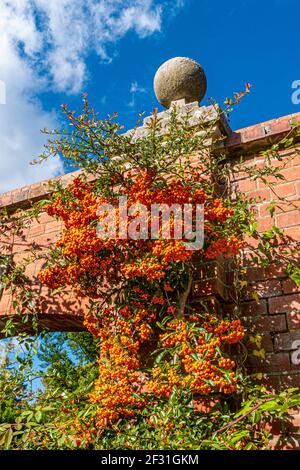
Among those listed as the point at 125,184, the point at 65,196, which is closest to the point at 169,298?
the point at 125,184

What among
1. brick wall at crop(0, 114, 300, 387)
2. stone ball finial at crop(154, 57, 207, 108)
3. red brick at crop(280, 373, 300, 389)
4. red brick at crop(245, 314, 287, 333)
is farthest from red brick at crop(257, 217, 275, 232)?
stone ball finial at crop(154, 57, 207, 108)

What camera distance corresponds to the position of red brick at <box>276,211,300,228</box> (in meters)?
2.89

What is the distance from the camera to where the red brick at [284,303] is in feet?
8.80

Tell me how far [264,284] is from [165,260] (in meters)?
0.74

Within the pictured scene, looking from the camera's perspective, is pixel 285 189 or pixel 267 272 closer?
pixel 267 272

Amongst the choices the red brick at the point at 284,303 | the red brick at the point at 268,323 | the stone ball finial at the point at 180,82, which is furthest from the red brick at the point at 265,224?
the stone ball finial at the point at 180,82

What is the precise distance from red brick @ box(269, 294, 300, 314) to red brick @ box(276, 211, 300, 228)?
466mm

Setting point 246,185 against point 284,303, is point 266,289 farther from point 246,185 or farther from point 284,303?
point 246,185

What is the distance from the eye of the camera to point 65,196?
314 centimetres

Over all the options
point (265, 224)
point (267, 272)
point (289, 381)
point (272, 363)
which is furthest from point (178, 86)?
point (289, 381)

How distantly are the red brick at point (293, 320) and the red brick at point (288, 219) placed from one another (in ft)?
1.87

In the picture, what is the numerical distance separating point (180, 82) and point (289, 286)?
193 cm

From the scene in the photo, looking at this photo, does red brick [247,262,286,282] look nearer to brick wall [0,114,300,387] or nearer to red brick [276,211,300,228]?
brick wall [0,114,300,387]

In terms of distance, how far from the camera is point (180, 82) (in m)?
Result: 3.74
